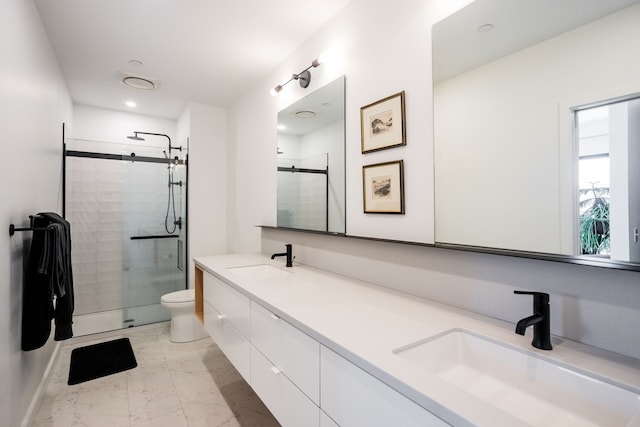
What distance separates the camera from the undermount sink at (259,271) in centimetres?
209

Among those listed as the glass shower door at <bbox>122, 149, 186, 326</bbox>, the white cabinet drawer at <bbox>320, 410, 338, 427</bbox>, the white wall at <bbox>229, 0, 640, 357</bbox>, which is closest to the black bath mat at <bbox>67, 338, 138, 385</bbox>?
the glass shower door at <bbox>122, 149, 186, 326</bbox>

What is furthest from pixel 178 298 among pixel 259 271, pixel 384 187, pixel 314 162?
pixel 384 187

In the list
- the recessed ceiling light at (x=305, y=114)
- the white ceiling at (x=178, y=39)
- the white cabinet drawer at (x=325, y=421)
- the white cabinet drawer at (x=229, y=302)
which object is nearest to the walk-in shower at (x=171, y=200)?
the white ceiling at (x=178, y=39)

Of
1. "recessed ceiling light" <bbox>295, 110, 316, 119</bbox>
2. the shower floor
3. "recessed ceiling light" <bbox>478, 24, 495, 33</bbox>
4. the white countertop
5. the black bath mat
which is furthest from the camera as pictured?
the shower floor

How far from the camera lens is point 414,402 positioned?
688 mm

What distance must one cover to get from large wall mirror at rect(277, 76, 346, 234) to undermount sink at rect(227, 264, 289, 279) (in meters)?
0.35

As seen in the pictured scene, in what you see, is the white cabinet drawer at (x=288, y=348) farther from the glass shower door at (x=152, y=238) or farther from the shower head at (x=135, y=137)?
the shower head at (x=135, y=137)

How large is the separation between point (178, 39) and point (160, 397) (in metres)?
2.53

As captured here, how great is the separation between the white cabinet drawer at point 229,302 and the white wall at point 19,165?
0.97 metres

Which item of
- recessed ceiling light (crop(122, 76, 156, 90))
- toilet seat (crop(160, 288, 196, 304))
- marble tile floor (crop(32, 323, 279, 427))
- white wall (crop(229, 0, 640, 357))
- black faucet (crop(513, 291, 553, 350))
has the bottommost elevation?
marble tile floor (crop(32, 323, 279, 427))

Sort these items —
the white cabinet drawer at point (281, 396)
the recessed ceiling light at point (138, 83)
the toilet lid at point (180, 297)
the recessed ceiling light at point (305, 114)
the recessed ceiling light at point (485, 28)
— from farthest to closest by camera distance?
the toilet lid at point (180, 297), the recessed ceiling light at point (138, 83), the recessed ceiling light at point (305, 114), the recessed ceiling light at point (485, 28), the white cabinet drawer at point (281, 396)

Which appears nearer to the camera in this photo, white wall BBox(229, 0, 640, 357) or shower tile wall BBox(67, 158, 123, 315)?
white wall BBox(229, 0, 640, 357)

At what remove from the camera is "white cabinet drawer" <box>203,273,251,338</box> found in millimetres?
1562

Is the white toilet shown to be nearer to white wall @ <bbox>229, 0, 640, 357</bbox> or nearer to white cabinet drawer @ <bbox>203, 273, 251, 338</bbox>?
white cabinet drawer @ <bbox>203, 273, 251, 338</bbox>
